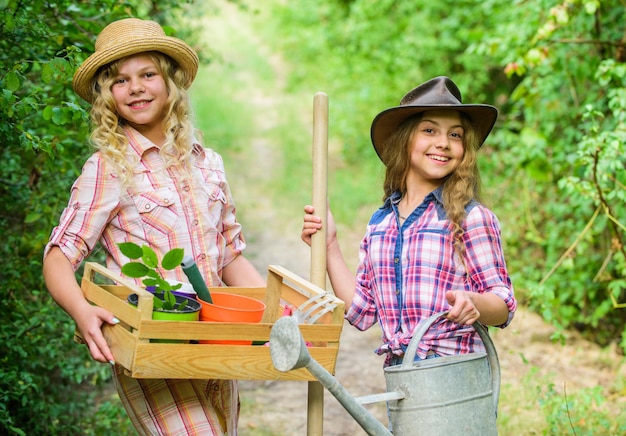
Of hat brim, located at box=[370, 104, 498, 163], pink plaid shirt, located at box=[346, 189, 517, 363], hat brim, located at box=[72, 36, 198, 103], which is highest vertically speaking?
hat brim, located at box=[72, 36, 198, 103]

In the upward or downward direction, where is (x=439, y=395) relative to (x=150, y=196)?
downward

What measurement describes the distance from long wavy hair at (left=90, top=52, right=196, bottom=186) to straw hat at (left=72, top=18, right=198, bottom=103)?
4cm

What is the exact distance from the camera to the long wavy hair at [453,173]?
230 cm

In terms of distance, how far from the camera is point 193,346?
1884 millimetres

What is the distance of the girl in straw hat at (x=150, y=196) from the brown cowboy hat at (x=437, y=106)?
56cm

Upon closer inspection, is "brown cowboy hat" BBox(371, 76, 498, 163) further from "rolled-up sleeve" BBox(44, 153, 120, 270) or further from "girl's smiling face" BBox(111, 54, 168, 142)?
"rolled-up sleeve" BBox(44, 153, 120, 270)

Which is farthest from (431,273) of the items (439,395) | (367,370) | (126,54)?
(367,370)

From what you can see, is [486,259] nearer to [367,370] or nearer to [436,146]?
[436,146]

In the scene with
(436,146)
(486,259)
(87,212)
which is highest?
(436,146)

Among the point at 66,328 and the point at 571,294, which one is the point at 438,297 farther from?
the point at 571,294

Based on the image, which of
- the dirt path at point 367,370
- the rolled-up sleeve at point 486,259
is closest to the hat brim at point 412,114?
the rolled-up sleeve at point 486,259

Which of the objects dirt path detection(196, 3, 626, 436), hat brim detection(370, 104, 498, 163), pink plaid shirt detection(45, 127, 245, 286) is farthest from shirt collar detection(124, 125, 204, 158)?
dirt path detection(196, 3, 626, 436)

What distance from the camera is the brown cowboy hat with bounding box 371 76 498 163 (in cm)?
238

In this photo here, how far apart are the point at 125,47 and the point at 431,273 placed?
1097 millimetres
